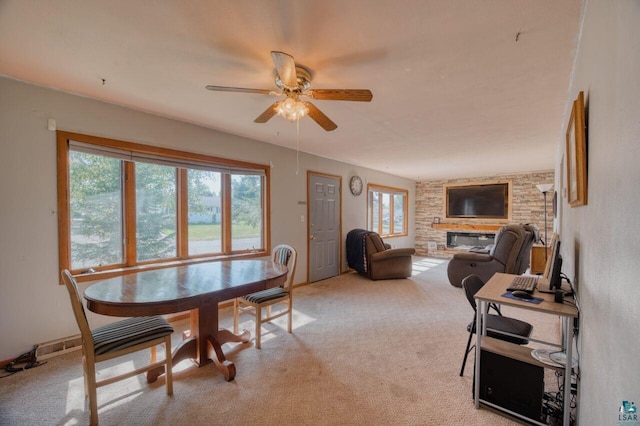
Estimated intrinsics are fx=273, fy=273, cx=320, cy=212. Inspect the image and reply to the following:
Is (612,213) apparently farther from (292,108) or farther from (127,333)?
(127,333)

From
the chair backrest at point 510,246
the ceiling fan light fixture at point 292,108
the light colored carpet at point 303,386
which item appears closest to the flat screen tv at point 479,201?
the chair backrest at point 510,246

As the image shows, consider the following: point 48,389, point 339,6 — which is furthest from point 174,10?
point 48,389

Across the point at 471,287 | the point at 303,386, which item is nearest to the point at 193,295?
the point at 303,386

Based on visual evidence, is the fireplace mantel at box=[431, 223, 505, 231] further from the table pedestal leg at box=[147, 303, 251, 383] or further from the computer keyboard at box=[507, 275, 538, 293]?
the table pedestal leg at box=[147, 303, 251, 383]

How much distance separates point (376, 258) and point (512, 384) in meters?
3.42

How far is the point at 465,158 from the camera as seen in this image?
5113 millimetres

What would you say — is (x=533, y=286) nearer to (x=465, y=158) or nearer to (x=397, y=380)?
(x=397, y=380)

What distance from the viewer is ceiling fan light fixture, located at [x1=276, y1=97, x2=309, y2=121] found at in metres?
1.96

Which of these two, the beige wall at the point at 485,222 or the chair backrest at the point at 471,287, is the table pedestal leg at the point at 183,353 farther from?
the beige wall at the point at 485,222

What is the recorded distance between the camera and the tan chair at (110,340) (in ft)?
5.39

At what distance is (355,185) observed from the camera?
19.6 ft

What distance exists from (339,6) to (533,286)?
2.17 meters

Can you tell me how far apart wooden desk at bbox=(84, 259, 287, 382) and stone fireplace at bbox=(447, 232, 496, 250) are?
22.0ft

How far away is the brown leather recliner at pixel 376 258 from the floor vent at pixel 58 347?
13.6 ft
